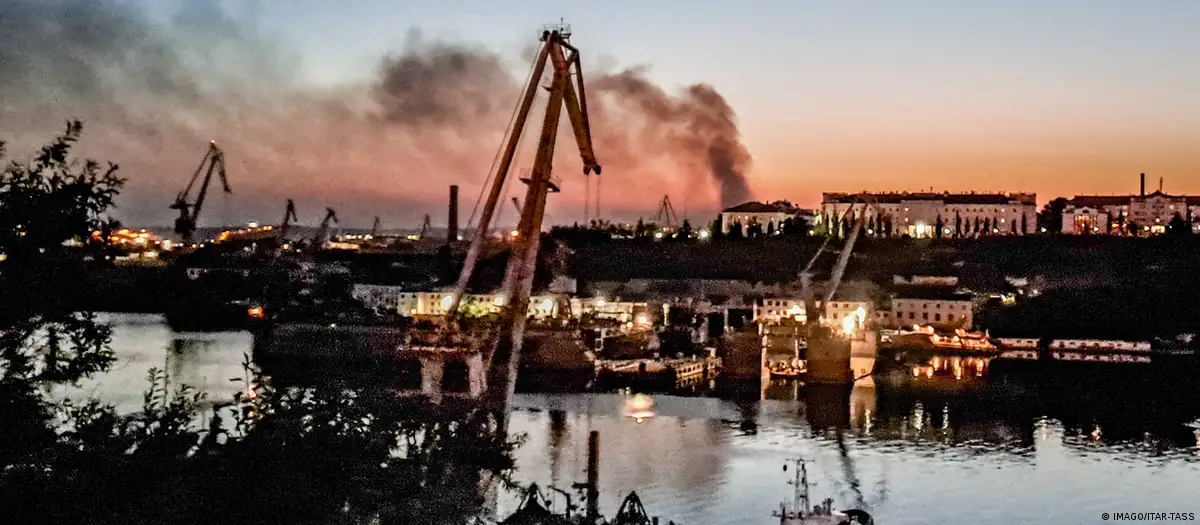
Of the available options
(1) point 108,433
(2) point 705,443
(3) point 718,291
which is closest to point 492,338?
(2) point 705,443

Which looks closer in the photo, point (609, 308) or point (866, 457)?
point (866, 457)

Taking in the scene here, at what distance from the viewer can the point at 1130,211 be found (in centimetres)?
3153

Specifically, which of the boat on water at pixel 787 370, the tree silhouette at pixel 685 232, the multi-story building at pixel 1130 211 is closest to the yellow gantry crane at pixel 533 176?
the boat on water at pixel 787 370

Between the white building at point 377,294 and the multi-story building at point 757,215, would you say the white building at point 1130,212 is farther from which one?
the white building at point 377,294

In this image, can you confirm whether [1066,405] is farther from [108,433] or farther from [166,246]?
[166,246]

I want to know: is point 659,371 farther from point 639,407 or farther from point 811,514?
point 811,514

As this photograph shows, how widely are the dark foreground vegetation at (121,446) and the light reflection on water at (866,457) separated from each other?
368 centimetres

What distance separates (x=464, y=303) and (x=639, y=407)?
7.27 meters

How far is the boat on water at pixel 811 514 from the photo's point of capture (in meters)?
6.37

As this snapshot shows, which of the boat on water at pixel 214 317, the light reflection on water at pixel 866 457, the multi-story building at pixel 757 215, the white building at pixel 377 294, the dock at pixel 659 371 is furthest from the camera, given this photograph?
the multi-story building at pixel 757 215

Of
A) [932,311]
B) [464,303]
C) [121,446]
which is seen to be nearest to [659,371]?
[464,303]

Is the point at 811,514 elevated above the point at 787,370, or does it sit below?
below

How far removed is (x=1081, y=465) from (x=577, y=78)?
5438 millimetres

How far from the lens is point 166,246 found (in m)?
34.6
